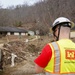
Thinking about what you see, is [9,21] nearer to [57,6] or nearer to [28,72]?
[57,6]

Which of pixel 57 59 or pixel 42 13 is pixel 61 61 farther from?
pixel 42 13

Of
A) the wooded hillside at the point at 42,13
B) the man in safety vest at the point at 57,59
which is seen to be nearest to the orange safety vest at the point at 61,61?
the man in safety vest at the point at 57,59

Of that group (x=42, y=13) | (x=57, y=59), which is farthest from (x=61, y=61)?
(x=42, y=13)

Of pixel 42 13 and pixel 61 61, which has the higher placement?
pixel 42 13

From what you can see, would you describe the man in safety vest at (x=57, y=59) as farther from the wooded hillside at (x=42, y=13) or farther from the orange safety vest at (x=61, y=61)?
the wooded hillside at (x=42, y=13)

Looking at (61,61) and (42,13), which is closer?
(61,61)

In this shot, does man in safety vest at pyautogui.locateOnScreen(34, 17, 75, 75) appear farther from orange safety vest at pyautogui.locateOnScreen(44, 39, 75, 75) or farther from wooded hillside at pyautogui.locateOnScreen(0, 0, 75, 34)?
wooded hillside at pyautogui.locateOnScreen(0, 0, 75, 34)

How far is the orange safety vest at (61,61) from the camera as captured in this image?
8.75 feet

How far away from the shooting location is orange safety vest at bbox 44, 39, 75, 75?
267 centimetres

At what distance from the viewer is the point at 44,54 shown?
8.59 ft

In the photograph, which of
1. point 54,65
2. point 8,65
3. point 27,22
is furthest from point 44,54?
point 27,22

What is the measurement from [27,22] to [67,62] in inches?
4047

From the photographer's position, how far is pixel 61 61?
2682 mm

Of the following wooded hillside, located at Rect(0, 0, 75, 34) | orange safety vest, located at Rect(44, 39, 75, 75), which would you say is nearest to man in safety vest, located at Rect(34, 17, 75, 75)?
orange safety vest, located at Rect(44, 39, 75, 75)
